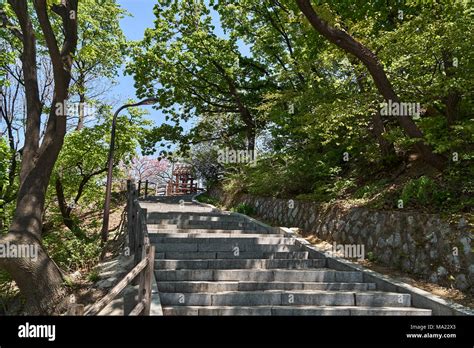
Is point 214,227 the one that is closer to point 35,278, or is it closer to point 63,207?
point 35,278

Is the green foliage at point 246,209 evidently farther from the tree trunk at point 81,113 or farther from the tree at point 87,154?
the tree trunk at point 81,113

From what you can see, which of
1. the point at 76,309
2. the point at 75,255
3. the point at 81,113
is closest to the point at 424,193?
the point at 76,309

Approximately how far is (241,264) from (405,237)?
3174 mm

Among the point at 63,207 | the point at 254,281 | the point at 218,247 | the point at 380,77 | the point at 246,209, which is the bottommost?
the point at 254,281

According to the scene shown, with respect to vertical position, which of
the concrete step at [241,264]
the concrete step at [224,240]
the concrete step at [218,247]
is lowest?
the concrete step at [241,264]

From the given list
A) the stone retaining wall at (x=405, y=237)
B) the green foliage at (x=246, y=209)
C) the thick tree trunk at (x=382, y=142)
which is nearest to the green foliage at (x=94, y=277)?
the stone retaining wall at (x=405, y=237)

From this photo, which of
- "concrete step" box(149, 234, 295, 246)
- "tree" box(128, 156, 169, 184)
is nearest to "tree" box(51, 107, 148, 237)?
"concrete step" box(149, 234, 295, 246)

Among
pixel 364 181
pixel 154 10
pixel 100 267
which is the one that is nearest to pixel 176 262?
pixel 100 267

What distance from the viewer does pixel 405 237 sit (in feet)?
22.9

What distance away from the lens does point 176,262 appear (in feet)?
23.1

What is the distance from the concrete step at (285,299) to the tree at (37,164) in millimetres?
3615

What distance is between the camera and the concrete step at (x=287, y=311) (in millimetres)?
5285

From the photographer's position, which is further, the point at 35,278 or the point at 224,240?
the point at 224,240
